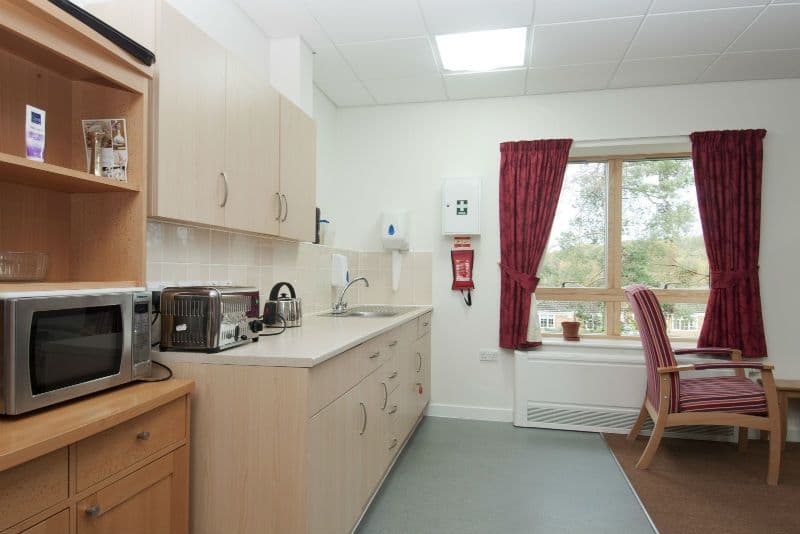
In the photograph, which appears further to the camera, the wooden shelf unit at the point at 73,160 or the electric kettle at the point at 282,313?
the electric kettle at the point at 282,313

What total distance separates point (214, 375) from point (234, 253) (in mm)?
948

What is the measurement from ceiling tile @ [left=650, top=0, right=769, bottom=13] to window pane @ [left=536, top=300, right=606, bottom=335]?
7.20 ft

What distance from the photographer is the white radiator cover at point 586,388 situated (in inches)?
138

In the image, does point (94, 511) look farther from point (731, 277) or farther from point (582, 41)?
point (731, 277)

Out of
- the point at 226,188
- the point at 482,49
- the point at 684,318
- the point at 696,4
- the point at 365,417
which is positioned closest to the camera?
the point at 226,188

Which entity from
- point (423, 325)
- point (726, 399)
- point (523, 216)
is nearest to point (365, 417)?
point (423, 325)

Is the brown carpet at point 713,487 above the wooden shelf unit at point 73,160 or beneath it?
beneath

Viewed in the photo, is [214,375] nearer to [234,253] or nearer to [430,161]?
[234,253]

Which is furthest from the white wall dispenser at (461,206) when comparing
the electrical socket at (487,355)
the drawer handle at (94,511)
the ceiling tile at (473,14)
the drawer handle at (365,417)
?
the drawer handle at (94,511)

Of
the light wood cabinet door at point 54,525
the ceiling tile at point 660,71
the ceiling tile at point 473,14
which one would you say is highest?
the ceiling tile at point 473,14

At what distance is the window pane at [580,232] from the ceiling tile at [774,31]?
4.07ft

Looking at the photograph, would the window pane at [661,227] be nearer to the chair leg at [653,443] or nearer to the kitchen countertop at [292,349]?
the chair leg at [653,443]

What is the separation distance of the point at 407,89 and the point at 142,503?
10.6 ft

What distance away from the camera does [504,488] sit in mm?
2617
